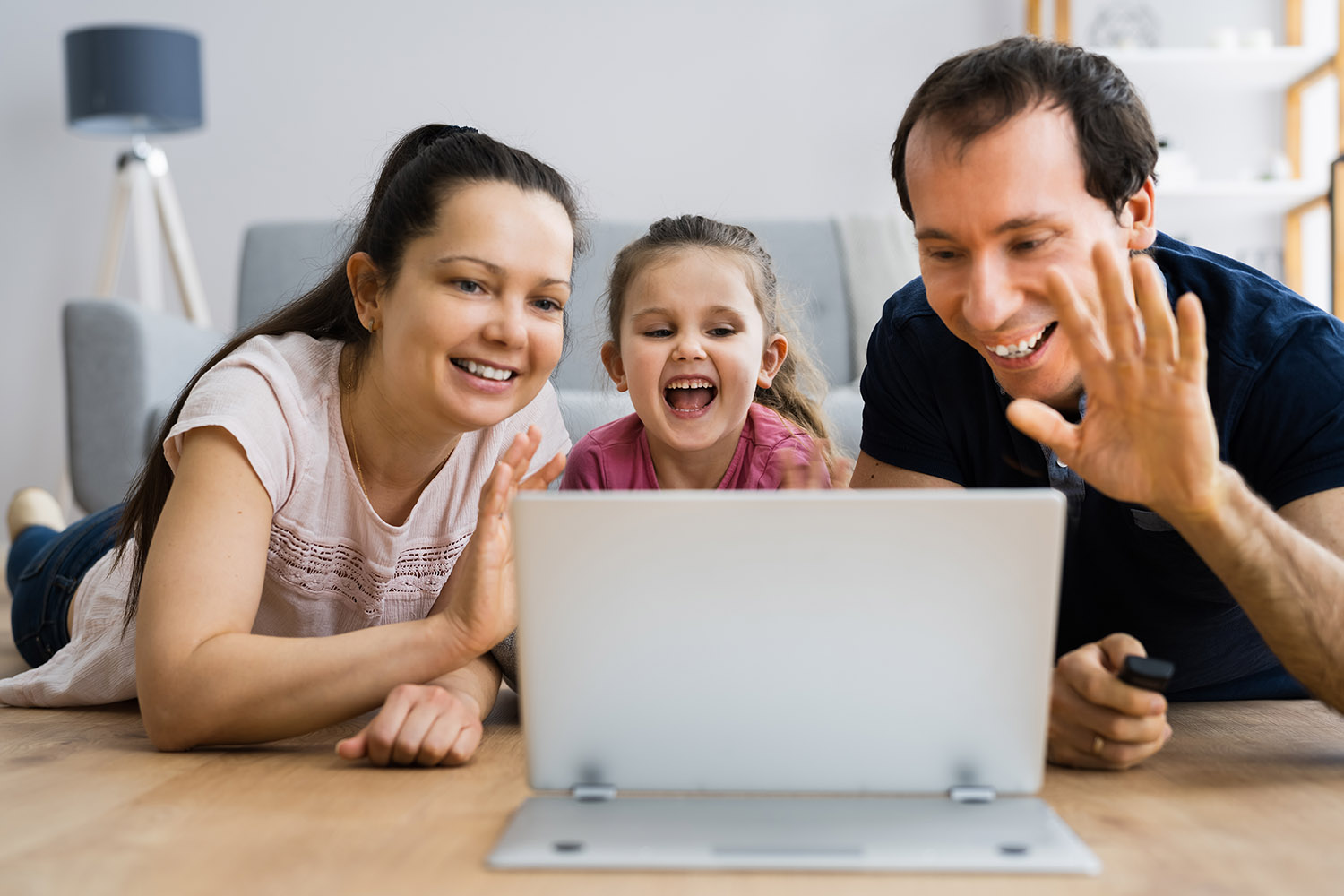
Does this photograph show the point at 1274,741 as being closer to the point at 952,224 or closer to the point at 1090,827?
the point at 1090,827

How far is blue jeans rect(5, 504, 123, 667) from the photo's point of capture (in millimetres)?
1749

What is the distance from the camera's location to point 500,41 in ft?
13.7

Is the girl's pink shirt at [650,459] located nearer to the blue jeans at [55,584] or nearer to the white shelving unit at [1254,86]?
the blue jeans at [55,584]

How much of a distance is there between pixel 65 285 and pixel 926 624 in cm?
441

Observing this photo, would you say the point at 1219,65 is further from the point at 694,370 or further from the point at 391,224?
the point at 391,224

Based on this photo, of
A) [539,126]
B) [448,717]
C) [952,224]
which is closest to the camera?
[448,717]

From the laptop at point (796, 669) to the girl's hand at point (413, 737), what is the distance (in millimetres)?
244

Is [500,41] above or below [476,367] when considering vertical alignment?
above

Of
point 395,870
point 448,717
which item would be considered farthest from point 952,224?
point 395,870

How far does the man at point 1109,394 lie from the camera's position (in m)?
0.88

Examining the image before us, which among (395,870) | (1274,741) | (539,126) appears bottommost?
(1274,741)

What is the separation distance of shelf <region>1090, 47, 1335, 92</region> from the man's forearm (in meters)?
3.11

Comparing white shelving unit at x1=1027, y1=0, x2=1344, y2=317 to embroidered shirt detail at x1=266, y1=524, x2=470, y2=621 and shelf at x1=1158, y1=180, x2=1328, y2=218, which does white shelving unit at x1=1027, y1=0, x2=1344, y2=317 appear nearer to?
shelf at x1=1158, y1=180, x2=1328, y2=218

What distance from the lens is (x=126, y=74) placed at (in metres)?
3.64
